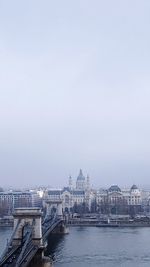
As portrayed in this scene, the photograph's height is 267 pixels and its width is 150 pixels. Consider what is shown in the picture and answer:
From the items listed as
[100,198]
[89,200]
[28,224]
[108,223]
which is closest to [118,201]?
[100,198]

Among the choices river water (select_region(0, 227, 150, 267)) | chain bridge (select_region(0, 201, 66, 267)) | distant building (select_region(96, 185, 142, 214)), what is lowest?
river water (select_region(0, 227, 150, 267))

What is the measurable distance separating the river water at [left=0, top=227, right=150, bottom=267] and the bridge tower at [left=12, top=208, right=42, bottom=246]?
93 centimetres

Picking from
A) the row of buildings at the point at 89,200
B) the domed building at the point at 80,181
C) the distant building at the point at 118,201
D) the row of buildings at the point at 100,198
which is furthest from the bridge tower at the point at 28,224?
the domed building at the point at 80,181

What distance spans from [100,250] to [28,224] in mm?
3064

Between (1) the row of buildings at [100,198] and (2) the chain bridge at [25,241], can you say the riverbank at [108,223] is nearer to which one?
(1) the row of buildings at [100,198]

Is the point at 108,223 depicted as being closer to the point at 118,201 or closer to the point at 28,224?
the point at 28,224

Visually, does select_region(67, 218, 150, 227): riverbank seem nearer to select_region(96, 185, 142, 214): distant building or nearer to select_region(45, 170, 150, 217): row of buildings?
select_region(96, 185, 142, 214): distant building

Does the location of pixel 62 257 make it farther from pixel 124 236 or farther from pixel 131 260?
pixel 124 236

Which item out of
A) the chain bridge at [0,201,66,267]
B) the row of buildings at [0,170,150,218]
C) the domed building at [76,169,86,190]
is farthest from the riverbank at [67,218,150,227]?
the domed building at [76,169,86,190]

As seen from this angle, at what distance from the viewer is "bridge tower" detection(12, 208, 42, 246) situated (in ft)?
60.9

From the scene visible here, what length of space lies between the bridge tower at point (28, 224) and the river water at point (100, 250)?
0.93 m

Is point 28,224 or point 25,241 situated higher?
point 28,224

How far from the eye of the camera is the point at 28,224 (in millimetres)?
20000

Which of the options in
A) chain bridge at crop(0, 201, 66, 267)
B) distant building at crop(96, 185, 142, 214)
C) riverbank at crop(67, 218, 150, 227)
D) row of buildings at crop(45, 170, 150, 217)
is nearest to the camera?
chain bridge at crop(0, 201, 66, 267)
